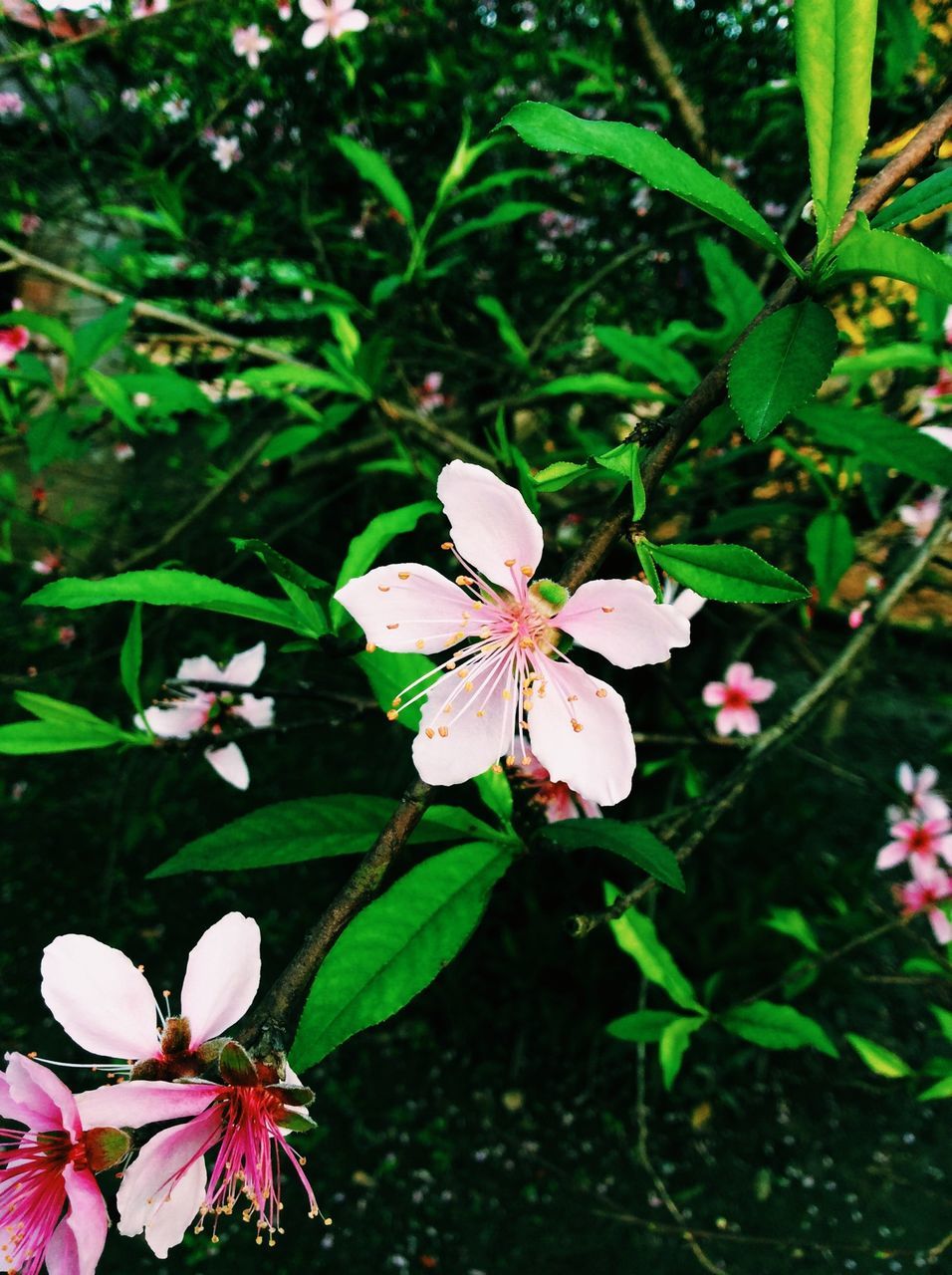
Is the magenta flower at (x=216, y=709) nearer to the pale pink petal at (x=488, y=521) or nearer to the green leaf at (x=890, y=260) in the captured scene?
the pale pink petal at (x=488, y=521)

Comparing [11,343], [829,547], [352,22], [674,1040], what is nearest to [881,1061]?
[674,1040]

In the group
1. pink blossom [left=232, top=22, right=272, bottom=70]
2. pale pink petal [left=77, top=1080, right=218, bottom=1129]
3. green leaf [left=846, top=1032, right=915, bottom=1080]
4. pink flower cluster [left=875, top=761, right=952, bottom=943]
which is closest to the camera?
pale pink petal [left=77, top=1080, right=218, bottom=1129]

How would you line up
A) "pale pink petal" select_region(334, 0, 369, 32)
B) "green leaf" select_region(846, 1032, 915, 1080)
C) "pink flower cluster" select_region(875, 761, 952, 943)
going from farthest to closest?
1. "pale pink petal" select_region(334, 0, 369, 32)
2. "pink flower cluster" select_region(875, 761, 952, 943)
3. "green leaf" select_region(846, 1032, 915, 1080)

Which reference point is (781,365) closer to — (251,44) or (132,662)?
(132,662)

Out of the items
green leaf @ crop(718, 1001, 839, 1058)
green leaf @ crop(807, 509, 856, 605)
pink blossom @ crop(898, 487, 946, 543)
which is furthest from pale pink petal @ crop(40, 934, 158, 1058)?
pink blossom @ crop(898, 487, 946, 543)

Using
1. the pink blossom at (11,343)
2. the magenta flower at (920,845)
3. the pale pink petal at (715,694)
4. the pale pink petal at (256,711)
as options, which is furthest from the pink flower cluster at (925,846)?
the pink blossom at (11,343)

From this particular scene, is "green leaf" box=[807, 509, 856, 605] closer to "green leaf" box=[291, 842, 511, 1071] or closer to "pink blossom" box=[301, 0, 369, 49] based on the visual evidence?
"green leaf" box=[291, 842, 511, 1071]

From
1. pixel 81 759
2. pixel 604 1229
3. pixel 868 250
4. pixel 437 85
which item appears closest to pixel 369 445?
pixel 437 85
